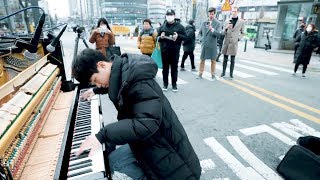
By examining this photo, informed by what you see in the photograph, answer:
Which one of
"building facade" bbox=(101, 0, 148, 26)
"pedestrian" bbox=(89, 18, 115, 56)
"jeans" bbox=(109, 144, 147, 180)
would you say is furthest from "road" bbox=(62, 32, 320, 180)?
"building facade" bbox=(101, 0, 148, 26)

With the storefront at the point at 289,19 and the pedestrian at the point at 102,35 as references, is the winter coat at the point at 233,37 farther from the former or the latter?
the storefront at the point at 289,19

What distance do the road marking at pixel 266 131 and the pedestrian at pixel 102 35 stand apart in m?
4.12

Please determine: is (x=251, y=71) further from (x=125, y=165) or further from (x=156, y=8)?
(x=156, y=8)

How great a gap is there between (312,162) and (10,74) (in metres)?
3.31

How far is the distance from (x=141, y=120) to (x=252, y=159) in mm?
2435

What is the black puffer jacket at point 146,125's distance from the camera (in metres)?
1.54

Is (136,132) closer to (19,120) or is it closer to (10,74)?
(19,120)

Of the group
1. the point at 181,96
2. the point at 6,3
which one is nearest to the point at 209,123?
the point at 181,96

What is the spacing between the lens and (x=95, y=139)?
161cm

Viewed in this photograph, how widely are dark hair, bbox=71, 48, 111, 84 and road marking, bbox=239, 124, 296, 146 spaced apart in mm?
3227

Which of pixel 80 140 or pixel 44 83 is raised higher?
pixel 44 83

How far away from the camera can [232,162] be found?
328 cm

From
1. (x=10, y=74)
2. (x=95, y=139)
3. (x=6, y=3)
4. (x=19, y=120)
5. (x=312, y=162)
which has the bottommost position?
(x=312, y=162)

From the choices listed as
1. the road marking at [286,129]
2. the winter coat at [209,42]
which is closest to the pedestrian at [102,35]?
the winter coat at [209,42]
